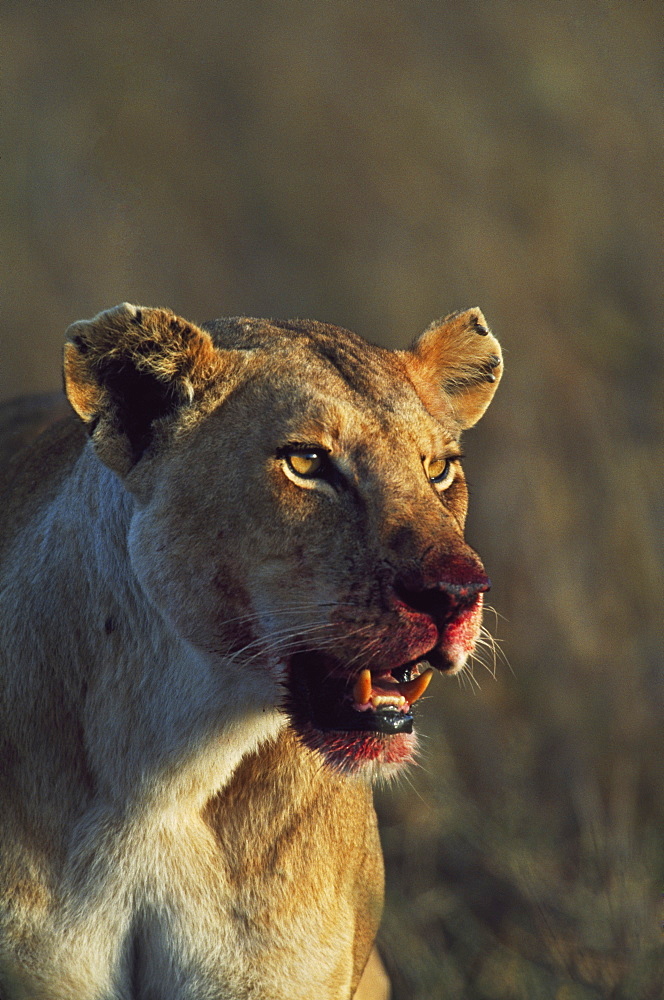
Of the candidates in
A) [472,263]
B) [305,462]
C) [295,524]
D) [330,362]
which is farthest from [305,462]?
[472,263]

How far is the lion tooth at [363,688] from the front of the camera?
2568 mm

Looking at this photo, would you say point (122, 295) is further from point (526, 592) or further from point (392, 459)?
point (392, 459)

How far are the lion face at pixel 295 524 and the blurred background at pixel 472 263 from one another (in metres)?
1.49

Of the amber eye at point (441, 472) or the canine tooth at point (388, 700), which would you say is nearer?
the canine tooth at point (388, 700)

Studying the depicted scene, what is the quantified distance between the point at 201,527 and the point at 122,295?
18.9 feet

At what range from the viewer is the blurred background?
5.04 m

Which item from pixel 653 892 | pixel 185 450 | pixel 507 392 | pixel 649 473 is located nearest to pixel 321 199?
pixel 507 392

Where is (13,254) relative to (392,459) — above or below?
below

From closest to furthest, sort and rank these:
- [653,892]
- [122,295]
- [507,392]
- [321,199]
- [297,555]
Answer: [297,555], [653,892], [507,392], [122,295], [321,199]

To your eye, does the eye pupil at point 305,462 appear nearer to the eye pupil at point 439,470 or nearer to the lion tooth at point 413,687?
the eye pupil at point 439,470

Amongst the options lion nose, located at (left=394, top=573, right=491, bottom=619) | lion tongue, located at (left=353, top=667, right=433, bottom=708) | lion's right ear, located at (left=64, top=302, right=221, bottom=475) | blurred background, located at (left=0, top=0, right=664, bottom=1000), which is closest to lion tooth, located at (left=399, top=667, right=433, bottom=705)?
lion tongue, located at (left=353, top=667, right=433, bottom=708)

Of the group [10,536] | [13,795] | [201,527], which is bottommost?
[13,795]

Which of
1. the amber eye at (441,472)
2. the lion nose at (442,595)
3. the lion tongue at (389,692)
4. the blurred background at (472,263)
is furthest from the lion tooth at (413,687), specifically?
the blurred background at (472,263)

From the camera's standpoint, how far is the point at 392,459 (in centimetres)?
270
